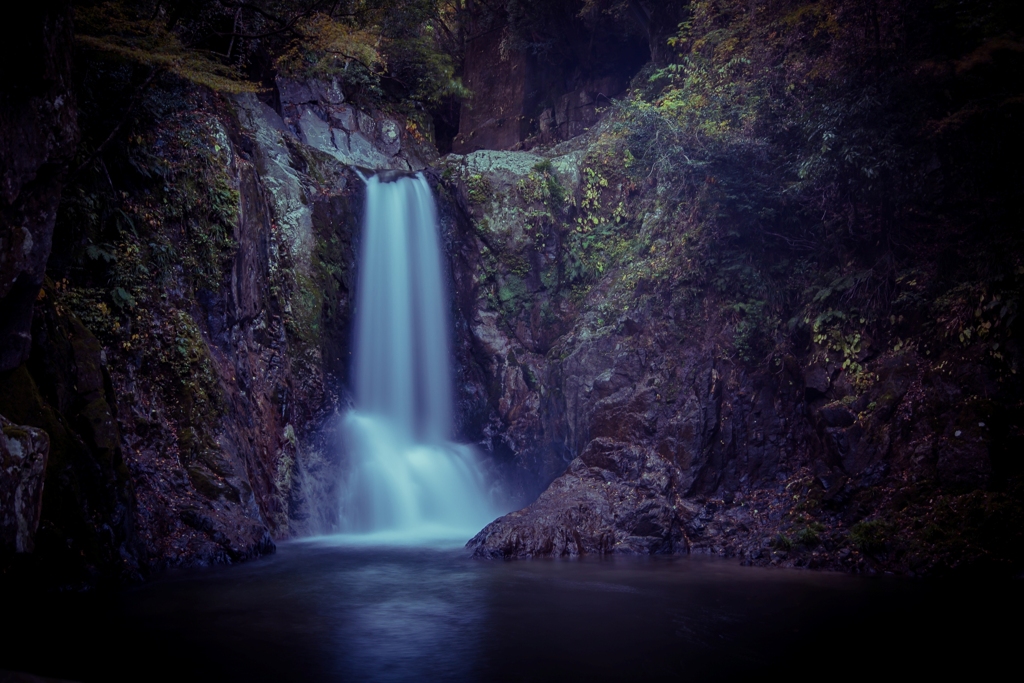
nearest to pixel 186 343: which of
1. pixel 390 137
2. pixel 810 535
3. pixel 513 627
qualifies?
pixel 513 627

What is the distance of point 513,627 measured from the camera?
256 inches

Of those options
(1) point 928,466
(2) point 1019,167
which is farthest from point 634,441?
(2) point 1019,167

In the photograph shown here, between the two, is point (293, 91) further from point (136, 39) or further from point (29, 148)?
point (29, 148)

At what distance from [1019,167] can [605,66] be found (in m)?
14.5

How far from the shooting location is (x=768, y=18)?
13930 mm

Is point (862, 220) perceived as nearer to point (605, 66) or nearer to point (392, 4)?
point (605, 66)

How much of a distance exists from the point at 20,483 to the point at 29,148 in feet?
10.7

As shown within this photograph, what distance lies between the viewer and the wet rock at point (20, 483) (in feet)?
16.7

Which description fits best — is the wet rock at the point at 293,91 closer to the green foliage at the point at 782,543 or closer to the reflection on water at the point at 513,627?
the reflection on water at the point at 513,627

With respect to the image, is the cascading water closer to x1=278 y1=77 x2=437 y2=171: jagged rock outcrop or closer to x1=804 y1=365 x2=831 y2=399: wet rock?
x1=278 y1=77 x2=437 y2=171: jagged rock outcrop

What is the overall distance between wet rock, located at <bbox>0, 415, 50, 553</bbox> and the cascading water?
7.55m

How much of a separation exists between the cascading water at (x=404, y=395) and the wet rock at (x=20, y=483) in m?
7.55

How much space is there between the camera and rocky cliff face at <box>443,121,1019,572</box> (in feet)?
29.7

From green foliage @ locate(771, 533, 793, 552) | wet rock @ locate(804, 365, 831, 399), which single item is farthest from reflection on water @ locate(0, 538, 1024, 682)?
wet rock @ locate(804, 365, 831, 399)
